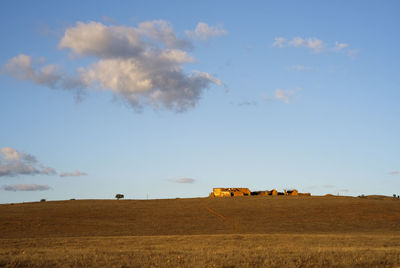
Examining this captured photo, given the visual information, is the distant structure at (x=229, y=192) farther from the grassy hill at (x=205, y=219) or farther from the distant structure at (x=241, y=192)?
the grassy hill at (x=205, y=219)

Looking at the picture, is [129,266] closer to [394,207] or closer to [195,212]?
[195,212]

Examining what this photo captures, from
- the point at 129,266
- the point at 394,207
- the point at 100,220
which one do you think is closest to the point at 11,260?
the point at 129,266

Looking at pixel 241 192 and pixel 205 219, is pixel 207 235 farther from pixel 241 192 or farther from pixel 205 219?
pixel 241 192

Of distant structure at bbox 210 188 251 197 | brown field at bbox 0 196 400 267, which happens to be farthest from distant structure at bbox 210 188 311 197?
brown field at bbox 0 196 400 267

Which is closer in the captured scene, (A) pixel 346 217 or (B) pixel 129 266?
(B) pixel 129 266

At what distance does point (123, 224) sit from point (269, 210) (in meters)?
25.8

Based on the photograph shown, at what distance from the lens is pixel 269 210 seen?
250ft

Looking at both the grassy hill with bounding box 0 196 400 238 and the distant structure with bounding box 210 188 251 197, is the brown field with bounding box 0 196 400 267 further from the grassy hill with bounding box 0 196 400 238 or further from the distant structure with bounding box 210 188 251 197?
the distant structure with bounding box 210 188 251 197

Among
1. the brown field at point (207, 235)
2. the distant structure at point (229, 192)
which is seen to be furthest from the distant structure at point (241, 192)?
the brown field at point (207, 235)

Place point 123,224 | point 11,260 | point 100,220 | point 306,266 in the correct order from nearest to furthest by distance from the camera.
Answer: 1. point 306,266
2. point 11,260
3. point 123,224
4. point 100,220

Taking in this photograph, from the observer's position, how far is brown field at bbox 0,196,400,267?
901 inches

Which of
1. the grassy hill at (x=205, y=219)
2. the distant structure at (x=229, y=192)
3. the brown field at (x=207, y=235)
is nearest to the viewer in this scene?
the brown field at (x=207, y=235)

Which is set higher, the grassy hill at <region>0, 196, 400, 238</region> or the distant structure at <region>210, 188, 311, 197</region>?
the distant structure at <region>210, 188, 311, 197</region>

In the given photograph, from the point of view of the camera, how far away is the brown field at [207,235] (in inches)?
901
